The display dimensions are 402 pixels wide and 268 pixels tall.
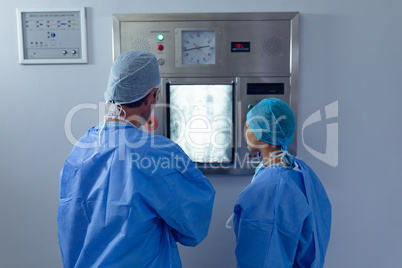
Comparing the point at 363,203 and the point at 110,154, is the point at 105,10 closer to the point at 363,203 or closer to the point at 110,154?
the point at 110,154

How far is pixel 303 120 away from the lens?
63.1 inches

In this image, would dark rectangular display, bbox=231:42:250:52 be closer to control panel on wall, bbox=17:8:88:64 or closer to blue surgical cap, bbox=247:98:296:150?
blue surgical cap, bbox=247:98:296:150

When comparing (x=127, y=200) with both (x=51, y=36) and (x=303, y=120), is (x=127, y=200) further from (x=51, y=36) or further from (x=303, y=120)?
(x=51, y=36)

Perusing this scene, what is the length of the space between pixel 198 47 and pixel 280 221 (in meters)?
0.97

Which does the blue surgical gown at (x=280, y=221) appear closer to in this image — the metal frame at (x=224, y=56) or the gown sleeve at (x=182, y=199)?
the gown sleeve at (x=182, y=199)

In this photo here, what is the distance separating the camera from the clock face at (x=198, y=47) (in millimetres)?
1582

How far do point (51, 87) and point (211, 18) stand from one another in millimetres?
929

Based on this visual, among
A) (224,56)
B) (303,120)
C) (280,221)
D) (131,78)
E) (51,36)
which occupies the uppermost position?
(51,36)

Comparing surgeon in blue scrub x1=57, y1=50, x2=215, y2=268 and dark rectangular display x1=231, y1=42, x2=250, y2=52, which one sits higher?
dark rectangular display x1=231, y1=42, x2=250, y2=52

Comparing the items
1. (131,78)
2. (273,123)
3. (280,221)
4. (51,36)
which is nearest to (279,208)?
(280,221)

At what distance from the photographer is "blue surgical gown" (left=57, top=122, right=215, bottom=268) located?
35.7 inches

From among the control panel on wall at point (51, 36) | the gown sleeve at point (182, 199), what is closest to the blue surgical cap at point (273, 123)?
the gown sleeve at point (182, 199)

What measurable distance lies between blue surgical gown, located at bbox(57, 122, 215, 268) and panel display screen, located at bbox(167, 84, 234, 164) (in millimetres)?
601

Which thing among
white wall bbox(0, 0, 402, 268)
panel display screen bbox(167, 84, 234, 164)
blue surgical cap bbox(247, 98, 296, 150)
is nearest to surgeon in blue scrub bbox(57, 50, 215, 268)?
blue surgical cap bbox(247, 98, 296, 150)
